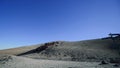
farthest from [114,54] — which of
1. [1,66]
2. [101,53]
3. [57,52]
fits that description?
[1,66]

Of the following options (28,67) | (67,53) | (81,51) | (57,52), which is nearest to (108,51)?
(81,51)

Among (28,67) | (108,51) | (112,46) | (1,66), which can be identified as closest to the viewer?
(28,67)

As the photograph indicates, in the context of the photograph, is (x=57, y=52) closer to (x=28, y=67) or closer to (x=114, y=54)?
(x=114, y=54)

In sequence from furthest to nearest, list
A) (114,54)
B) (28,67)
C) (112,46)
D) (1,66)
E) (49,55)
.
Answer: (49,55)
(112,46)
(114,54)
(1,66)
(28,67)

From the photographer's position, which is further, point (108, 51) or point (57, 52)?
point (57, 52)

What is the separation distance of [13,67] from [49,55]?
57.4 feet

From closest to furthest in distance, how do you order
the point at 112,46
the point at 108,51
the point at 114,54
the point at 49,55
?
1. the point at 114,54
2. the point at 108,51
3. the point at 112,46
4. the point at 49,55

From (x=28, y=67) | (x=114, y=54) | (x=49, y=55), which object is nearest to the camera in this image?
(x=28, y=67)

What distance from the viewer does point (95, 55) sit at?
3428 centimetres

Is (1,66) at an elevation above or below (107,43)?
below

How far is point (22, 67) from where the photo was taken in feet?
77.4

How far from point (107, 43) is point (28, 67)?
908 inches

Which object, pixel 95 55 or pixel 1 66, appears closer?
pixel 1 66

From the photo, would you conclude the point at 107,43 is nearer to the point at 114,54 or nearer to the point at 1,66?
the point at 114,54
